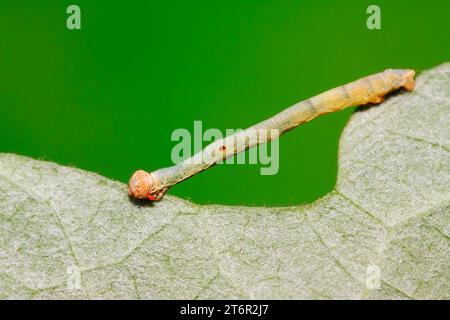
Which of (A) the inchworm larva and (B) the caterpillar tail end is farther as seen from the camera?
(A) the inchworm larva

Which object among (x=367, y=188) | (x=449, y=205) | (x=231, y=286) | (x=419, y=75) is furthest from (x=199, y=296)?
(x=419, y=75)

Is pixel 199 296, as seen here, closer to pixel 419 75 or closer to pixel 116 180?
pixel 116 180

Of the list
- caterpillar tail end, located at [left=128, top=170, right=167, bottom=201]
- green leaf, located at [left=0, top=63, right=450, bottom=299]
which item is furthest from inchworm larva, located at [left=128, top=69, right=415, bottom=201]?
green leaf, located at [left=0, top=63, right=450, bottom=299]

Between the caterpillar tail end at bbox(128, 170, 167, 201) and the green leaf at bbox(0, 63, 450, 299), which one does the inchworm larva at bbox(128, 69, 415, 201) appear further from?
the green leaf at bbox(0, 63, 450, 299)

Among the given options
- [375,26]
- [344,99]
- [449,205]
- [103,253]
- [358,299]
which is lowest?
[358,299]

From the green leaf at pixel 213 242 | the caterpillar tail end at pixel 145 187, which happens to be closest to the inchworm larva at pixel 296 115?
the caterpillar tail end at pixel 145 187

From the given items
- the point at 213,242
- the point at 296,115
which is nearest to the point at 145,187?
the point at 213,242
